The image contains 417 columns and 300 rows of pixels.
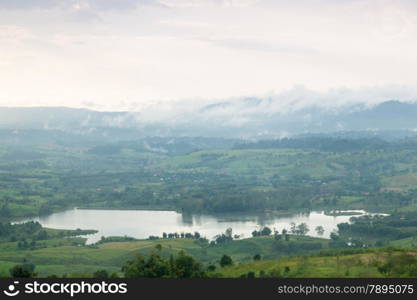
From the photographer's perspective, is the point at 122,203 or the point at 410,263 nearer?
the point at 410,263

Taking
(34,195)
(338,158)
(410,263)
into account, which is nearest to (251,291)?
(410,263)

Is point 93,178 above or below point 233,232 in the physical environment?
above

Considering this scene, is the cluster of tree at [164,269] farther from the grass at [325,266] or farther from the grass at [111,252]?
the grass at [111,252]

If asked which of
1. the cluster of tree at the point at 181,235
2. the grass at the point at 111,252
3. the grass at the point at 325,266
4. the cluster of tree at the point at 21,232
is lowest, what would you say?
the grass at the point at 111,252

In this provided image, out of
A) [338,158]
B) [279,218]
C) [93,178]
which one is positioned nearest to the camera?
[279,218]

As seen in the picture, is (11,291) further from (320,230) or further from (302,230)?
(320,230)

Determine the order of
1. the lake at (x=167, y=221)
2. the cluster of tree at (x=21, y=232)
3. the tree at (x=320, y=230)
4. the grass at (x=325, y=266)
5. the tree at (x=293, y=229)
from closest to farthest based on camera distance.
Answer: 1. the grass at (x=325, y=266)
2. the cluster of tree at (x=21, y=232)
3. the tree at (x=320, y=230)
4. the tree at (x=293, y=229)
5. the lake at (x=167, y=221)

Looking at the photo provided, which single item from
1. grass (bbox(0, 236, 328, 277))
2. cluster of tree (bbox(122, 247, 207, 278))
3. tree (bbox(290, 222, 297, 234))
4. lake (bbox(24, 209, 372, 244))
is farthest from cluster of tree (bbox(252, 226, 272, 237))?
cluster of tree (bbox(122, 247, 207, 278))

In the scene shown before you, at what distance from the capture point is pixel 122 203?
134 m

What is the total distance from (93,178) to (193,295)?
153m

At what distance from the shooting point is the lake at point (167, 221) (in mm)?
99250

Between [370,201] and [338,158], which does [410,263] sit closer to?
[370,201]

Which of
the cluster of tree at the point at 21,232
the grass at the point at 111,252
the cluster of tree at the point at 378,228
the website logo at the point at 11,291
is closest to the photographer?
the website logo at the point at 11,291

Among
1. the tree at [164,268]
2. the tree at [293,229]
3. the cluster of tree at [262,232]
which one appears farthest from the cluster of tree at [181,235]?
the tree at [164,268]
